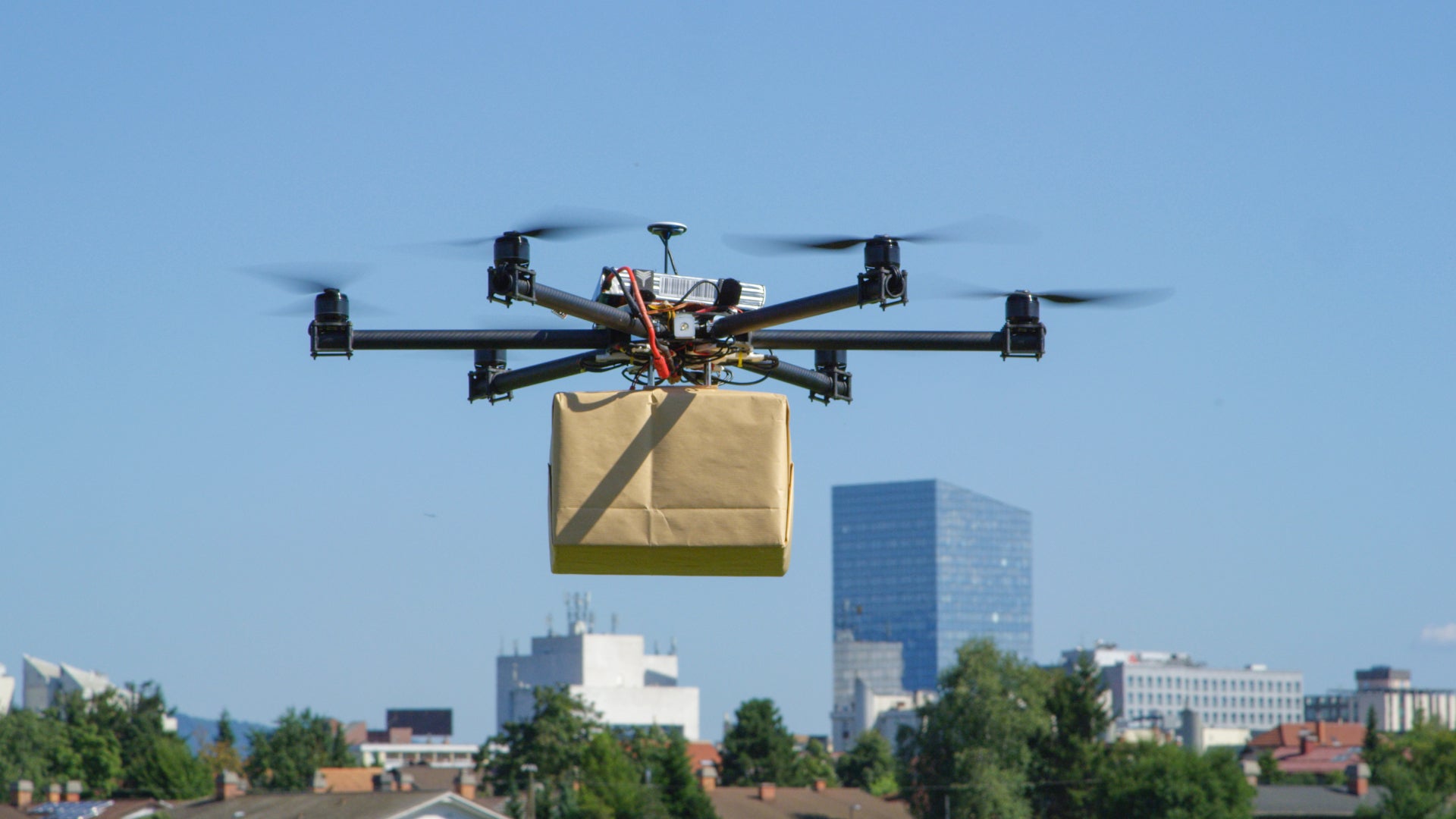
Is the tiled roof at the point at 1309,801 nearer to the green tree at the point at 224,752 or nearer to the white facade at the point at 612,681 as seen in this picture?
the green tree at the point at 224,752

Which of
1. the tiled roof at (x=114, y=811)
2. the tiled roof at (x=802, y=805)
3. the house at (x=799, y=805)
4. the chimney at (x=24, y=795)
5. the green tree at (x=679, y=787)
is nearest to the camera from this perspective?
the tiled roof at (x=114, y=811)

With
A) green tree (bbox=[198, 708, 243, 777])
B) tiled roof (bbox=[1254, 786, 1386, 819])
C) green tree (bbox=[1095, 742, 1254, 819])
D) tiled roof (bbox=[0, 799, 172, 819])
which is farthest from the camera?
green tree (bbox=[198, 708, 243, 777])

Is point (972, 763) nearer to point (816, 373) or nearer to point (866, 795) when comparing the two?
point (866, 795)

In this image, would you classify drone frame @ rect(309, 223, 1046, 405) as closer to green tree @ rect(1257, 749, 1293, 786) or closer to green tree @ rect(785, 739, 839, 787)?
green tree @ rect(785, 739, 839, 787)

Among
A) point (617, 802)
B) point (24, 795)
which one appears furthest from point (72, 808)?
point (617, 802)

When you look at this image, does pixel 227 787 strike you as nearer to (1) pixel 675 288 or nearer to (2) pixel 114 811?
(2) pixel 114 811

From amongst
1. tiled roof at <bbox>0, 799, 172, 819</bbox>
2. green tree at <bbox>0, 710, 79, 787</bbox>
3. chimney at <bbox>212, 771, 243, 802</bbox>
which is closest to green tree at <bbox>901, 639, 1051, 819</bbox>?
chimney at <bbox>212, 771, 243, 802</bbox>

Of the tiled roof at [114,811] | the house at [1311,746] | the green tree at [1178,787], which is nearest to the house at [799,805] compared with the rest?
the green tree at [1178,787]
